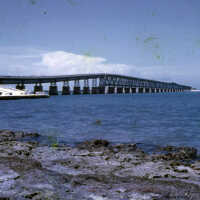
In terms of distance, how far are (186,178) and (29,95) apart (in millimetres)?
85857

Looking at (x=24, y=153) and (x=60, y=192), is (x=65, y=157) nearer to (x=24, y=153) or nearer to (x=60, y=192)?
(x=24, y=153)

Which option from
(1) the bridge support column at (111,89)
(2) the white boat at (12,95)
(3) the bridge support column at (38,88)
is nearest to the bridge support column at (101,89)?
(1) the bridge support column at (111,89)

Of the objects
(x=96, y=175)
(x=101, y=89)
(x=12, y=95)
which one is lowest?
(x=12, y=95)

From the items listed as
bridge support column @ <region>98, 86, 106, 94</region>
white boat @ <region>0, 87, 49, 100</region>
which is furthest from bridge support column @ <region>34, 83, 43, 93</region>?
bridge support column @ <region>98, 86, 106, 94</region>

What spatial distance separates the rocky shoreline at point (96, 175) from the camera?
6.17 meters

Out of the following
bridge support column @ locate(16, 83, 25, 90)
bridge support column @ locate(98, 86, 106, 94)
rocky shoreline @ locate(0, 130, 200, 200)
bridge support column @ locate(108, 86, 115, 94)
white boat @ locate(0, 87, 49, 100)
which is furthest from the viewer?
bridge support column @ locate(108, 86, 115, 94)

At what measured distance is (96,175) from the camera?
7.80 meters

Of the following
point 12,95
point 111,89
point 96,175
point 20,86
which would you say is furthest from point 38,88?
point 96,175

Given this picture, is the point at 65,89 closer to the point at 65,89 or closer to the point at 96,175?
the point at 65,89

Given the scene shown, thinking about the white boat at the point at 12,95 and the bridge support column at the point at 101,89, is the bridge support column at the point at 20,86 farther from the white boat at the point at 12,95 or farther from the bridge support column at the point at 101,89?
the bridge support column at the point at 101,89

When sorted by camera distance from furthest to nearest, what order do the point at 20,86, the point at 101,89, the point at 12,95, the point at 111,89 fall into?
the point at 111,89 → the point at 101,89 → the point at 20,86 → the point at 12,95

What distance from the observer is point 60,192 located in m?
6.20

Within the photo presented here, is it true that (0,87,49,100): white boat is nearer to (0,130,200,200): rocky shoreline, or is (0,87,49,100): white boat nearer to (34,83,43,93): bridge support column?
(34,83,43,93): bridge support column

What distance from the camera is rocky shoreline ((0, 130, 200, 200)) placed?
6.17m
